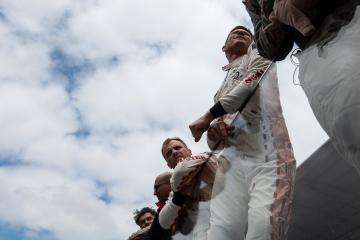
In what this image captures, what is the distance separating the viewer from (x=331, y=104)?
95 centimetres

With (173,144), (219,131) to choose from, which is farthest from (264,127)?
(173,144)

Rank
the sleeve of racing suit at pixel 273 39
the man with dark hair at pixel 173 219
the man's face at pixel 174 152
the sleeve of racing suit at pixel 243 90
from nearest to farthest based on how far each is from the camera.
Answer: the sleeve of racing suit at pixel 273 39
the sleeve of racing suit at pixel 243 90
the man with dark hair at pixel 173 219
the man's face at pixel 174 152

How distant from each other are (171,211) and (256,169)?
574 millimetres

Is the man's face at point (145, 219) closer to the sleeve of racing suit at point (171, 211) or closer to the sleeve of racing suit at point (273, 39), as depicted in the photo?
the sleeve of racing suit at point (171, 211)

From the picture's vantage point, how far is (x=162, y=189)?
2.27 meters

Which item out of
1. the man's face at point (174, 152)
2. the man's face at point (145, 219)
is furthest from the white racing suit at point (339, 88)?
the man's face at point (145, 219)

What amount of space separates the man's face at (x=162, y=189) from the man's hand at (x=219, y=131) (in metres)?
0.72

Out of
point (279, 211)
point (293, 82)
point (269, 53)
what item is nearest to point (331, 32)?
point (293, 82)

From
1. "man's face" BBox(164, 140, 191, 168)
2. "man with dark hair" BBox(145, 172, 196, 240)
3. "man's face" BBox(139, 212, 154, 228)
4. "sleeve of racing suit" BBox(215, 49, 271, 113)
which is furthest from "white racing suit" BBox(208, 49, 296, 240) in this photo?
"man's face" BBox(139, 212, 154, 228)

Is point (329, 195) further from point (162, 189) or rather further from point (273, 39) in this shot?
point (162, 189)

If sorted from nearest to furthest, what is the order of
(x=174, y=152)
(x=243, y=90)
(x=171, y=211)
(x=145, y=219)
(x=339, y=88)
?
(x=339, y=88) < (x=243, y=90) < (x=171, y=211) < (x=174, y=152) < (x=145, y=219)

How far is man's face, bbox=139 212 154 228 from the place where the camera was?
277 cm

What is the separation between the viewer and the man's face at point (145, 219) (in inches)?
109

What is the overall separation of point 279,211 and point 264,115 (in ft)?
0.96
